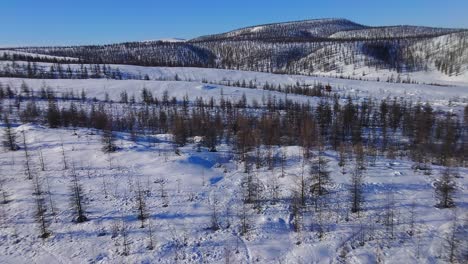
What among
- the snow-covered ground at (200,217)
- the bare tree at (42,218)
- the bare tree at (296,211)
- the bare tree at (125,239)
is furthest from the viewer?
the bare tree at (296,211)

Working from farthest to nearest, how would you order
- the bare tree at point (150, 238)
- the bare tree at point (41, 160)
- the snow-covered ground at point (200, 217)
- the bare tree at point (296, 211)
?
the bare tree at point (41, 160) < the bare tree at point (296, 211) < the bare tree at point (150, 238) < the snow-covered ground at point (200, 217)

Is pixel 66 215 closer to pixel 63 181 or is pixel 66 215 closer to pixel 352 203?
pixel 63 181

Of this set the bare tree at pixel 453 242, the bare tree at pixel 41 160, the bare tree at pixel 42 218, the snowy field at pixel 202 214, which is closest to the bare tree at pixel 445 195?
the snowy field at pixel 202 214

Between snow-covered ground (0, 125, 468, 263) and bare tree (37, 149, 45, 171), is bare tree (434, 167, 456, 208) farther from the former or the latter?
bare tree (37, 149, 45, 171)

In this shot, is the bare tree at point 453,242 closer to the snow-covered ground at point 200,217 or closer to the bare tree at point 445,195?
the snow-covered ground at point 200,217

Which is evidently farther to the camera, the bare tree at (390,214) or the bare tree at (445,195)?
the bare tree at (445,195)

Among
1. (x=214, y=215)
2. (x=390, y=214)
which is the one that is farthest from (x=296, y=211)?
(x=390, y=214)

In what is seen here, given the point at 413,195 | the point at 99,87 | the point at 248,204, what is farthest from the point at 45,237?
the point at 99,87

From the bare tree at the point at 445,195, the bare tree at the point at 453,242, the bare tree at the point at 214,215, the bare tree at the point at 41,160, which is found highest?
the bare tree at the point at 41,160

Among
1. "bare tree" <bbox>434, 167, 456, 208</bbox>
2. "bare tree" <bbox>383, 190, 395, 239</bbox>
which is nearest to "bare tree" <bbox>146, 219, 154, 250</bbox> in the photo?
"bare tree" <bbox>383, 190, 395, 239</bbox>
